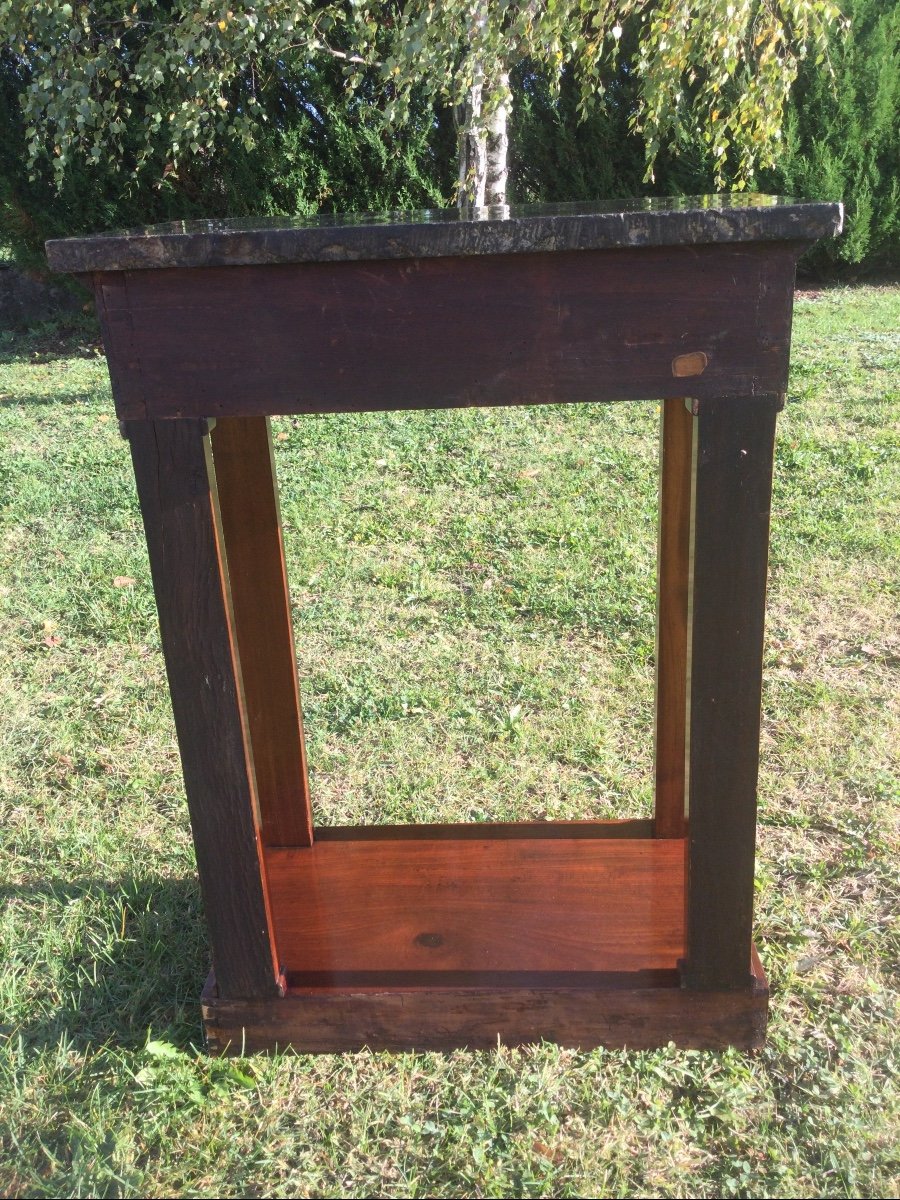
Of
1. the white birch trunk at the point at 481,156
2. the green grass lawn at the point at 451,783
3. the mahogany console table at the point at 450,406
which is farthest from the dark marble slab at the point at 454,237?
the white birch trunk at the point at 481,156

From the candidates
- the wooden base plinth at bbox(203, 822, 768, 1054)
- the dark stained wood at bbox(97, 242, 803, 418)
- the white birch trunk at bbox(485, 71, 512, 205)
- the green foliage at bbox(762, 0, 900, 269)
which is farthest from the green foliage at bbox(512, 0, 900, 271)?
the dark stained wood at bbox(97, 242, 803, 418)

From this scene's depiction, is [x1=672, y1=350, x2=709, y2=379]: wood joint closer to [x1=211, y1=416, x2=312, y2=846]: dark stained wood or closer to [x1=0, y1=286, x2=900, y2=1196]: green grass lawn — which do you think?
[x1=211, y1=416, x2=312, y2=846]: dark stained wood

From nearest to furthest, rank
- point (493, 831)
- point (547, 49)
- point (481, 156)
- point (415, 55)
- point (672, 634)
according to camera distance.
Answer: point (672, 634) → point (493, 831) → point (415, 55) → point (547, 49) → point (481, 156)

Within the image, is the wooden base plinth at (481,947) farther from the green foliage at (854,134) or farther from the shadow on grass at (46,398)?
the green foliage at (854,134)

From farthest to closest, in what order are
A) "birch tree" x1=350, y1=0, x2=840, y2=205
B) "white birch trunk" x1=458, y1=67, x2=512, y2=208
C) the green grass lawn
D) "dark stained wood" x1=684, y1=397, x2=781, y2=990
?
1. "white birch trunk" x1=458, y1=67, x2=512, y2=208
2. "birch tree" x1=350, y1=0, x2=840, y2=205
3. the green grass lawn
4. "dark stained wood" x1=684, y1=397, x2=781, y2=990

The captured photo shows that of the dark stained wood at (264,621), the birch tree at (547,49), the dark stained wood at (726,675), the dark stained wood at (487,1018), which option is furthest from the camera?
the birch tree at (547,49)

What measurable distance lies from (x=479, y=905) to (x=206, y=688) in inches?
32.7

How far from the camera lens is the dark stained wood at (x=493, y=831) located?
91.0 inches

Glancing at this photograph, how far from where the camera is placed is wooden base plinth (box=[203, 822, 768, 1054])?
5.94 feet

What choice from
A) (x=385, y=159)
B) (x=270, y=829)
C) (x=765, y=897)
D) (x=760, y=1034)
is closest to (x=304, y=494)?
(x=270, y=829)

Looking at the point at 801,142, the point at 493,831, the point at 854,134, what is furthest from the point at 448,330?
the point at 854,134

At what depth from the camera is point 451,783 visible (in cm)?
275

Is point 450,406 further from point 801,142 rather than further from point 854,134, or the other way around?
point 854,134

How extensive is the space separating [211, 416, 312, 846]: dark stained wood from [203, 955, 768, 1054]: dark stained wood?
0.52m
